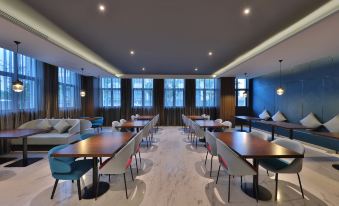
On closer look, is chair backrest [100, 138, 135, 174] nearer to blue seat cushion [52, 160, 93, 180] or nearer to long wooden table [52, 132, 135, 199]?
long wooden table [52, 132, 135, 199]

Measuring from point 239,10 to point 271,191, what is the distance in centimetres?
303

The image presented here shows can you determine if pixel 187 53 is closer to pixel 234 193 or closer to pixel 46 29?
pixel 46 29

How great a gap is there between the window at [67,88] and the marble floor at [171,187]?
3993 millimetres

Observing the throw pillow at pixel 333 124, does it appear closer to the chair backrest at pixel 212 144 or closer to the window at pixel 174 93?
the chair backrest at pixel 212 144

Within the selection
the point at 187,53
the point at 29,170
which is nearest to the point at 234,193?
the point at 29,170

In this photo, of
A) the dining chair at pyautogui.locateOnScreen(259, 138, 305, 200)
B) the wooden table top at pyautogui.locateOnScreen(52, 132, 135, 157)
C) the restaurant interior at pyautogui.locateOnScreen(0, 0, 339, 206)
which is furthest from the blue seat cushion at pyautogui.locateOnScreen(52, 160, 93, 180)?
the dining chair at pyautogui.locateOnScreen(259, 138, 305, 200)

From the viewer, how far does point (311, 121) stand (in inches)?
245

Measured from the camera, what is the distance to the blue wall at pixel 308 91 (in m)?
5.70

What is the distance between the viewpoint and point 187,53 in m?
6.21

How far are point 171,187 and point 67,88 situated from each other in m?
7.07

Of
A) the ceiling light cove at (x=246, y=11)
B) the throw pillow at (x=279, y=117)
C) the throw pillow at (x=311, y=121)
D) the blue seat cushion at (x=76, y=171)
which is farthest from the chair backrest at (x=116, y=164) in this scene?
the throw pillow at (x=279, y=117)

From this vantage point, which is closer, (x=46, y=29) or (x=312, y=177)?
(x=312, y=177)

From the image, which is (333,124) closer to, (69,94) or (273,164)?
(273,164)

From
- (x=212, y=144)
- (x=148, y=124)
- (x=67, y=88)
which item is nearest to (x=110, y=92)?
(x=67, y=88)
